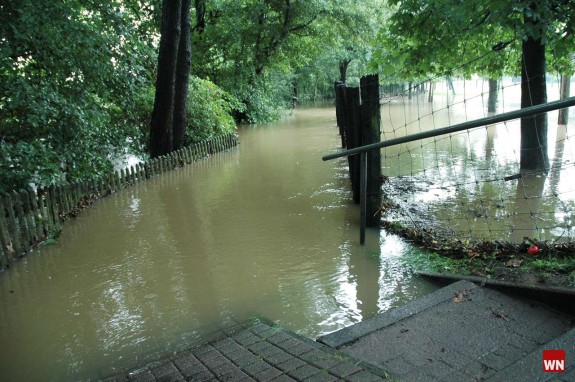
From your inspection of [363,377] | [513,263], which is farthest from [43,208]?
[513,263]

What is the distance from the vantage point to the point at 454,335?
3580mm

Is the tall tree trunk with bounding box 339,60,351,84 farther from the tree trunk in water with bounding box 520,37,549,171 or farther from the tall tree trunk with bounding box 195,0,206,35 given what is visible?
the tree trunk in water with bounding box 520,37,549,171

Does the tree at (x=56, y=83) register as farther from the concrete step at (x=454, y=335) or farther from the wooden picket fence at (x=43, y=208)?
the concrete step at (x=454, y=335)

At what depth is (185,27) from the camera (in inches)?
551

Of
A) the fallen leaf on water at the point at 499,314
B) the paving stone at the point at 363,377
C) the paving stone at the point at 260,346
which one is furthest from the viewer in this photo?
the fallen leaf on water at the point at 499,314

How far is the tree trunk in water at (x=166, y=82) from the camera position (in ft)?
42.1

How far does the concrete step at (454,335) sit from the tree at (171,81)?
11.0 metres

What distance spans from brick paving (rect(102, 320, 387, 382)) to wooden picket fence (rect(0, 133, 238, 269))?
398cm

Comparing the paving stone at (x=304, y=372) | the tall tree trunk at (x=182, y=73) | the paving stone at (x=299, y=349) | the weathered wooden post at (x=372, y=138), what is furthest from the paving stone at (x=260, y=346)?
the tall tree trunk at (x=182, y=73)

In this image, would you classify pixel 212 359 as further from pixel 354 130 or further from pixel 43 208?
pixel 354 130

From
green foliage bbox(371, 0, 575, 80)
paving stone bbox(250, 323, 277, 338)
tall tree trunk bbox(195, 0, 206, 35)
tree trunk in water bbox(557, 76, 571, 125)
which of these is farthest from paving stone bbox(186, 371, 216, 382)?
tall tree trunk bbox(195, 0, 206, 35)

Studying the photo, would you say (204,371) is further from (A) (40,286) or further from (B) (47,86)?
(B) (47,86)

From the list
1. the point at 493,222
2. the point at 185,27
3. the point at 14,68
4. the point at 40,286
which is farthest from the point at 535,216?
the point at 185,27

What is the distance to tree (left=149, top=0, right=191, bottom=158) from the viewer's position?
1291 centimetres
